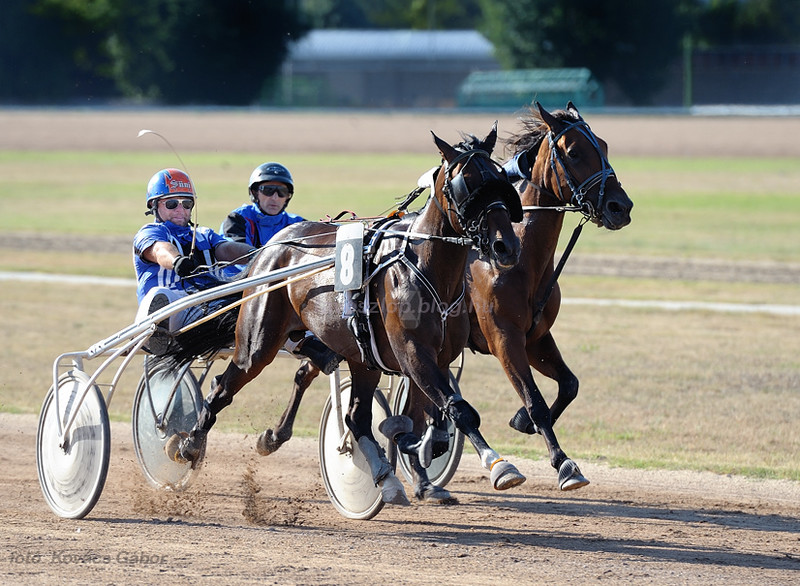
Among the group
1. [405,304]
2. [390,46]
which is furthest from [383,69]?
[405,304]

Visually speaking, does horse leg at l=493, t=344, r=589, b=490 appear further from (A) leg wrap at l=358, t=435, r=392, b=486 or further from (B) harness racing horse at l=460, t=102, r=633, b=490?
(A) leg wrap at l=358, t=435, r=392, b=486

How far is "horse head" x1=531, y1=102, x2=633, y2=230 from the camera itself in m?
5.47

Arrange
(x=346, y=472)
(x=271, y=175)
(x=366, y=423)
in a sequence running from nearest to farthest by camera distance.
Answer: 1. (x=366, y=423)
2. (x=346, y=472)
3. (x=271, y=175)

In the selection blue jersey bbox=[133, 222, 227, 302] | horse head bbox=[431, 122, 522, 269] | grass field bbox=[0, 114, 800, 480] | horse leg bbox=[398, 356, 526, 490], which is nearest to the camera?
horse head bbox=[431, 122, 522, 269]

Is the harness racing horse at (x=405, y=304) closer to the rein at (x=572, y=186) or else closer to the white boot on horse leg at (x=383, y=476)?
the white boot on horse leg at (x=383, y=476)

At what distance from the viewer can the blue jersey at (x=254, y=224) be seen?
6.70m

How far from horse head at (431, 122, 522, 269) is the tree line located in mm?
33529

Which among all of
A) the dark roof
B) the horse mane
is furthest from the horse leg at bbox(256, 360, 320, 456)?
the dark roof

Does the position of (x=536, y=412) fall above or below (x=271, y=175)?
below

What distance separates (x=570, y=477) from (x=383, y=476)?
0.84m

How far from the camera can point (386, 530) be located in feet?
17.4

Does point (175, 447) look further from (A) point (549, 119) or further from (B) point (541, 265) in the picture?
(A) point (549, 119)

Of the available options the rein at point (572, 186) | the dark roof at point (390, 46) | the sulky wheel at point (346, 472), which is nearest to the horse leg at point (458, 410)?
the sulky wheel at point (346, 472)

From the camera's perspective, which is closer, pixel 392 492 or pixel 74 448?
pixel 392 492
